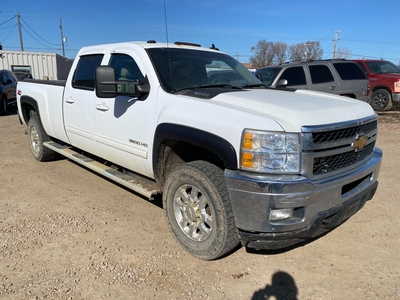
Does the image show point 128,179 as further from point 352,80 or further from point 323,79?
point 352,80

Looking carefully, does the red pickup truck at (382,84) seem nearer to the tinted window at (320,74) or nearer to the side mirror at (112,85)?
the tinted window at (320,74)

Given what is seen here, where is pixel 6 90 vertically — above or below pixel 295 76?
below

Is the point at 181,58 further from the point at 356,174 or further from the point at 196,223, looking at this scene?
the point at 356,174

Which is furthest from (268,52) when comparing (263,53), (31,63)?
(31,63)

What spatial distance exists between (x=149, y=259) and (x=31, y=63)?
85.7ft

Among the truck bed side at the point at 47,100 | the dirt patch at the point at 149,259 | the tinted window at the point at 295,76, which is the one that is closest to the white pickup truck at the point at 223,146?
the dirt patch at the point at 149,259

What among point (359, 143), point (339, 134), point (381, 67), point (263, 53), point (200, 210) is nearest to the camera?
point (339, 134)

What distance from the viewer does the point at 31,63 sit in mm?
25359

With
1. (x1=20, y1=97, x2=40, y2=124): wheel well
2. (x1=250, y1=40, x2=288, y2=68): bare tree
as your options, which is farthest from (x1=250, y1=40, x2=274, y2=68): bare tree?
(x1=20, y1=97, x2=40, y2=124): wheel well

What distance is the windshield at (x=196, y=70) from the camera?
3.69 meters

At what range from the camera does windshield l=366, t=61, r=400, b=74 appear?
1293 cm

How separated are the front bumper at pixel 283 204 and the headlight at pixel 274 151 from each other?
0.25ft

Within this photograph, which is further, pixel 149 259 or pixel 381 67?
pixel 381 67

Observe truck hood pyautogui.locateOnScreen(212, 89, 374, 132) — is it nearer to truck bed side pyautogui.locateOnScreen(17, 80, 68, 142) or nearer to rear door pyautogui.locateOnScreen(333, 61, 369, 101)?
truck bed side pyautogui.locateOnScreen(17, 80, 68, 142)
